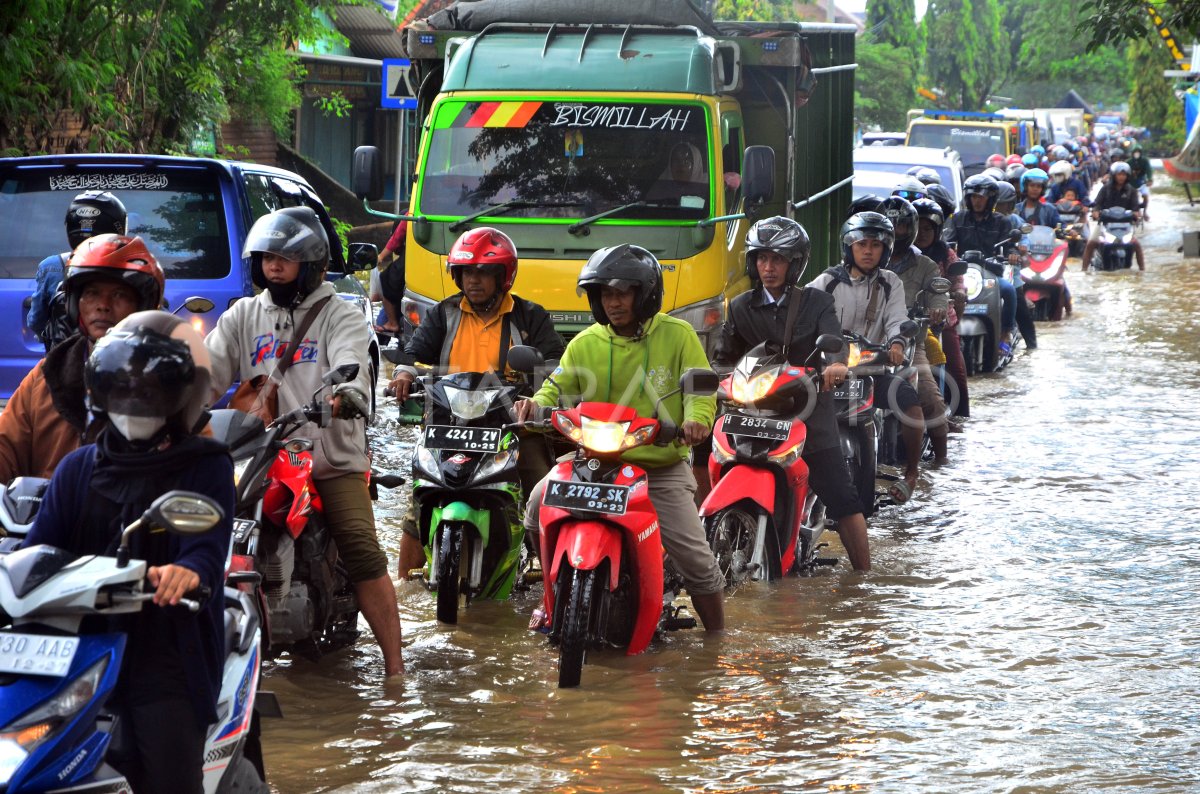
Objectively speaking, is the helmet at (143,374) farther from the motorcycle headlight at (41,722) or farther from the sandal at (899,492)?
the sandal at (899,492)

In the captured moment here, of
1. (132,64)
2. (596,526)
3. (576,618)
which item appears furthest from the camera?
(132,64)

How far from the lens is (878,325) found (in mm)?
9383

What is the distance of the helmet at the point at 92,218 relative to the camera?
6.92 m

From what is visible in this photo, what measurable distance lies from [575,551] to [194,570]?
2597 mm

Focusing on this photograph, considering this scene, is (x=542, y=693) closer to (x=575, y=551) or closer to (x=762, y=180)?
(x=575, y=551)

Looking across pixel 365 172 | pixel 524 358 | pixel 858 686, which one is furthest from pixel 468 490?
pixel 365 172

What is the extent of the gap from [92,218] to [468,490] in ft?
6.36

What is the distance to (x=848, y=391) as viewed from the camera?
866 centimetres

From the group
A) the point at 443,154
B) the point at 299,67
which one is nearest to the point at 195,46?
the point at 299,67

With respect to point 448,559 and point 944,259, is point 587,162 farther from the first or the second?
point 448,559

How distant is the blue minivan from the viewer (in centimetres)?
895

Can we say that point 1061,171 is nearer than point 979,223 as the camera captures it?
No

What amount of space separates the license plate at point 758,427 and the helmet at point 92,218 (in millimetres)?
2800

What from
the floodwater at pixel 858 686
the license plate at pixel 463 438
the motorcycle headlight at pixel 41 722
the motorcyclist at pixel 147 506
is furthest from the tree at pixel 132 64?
the motorcycle headlight at pixel 41 722
